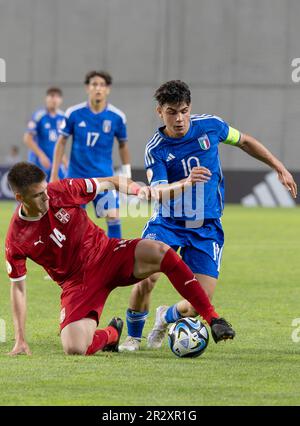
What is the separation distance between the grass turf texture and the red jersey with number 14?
1.89ft

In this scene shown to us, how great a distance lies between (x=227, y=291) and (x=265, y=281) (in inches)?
42.8

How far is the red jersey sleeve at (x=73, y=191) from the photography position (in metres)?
7.17

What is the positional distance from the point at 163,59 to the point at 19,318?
22.1 metres

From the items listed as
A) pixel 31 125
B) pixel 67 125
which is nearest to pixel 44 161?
pixel 31 125

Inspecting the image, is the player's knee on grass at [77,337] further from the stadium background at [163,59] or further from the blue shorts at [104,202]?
the stadium background at [163,59]

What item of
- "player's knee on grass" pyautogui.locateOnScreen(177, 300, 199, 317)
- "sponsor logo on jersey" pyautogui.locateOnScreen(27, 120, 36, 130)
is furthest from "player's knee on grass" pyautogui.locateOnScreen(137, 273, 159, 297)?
"sponsor logo on jersey" pyautogui.locateOnScreen(27, 120, 36, 130)

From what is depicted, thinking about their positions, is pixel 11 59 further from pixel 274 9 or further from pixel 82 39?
pixel 274 9

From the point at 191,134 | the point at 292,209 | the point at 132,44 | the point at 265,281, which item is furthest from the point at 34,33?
the point at 191,134

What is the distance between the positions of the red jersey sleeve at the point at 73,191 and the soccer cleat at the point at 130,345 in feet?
3.57

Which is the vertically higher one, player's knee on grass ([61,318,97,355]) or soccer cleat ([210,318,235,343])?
soccer cleat ([210,318,235,343])

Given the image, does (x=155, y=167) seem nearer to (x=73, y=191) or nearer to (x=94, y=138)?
(x=73, y=191)

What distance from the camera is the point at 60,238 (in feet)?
23.5

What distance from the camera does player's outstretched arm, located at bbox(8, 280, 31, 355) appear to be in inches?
274

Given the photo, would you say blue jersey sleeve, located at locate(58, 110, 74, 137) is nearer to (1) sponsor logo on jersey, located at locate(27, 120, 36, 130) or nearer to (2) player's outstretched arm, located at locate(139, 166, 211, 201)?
(2) player's outstretched arm, located at locate(139, 166, 211, 201)
